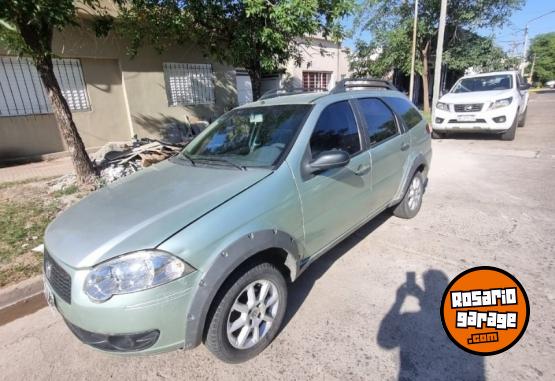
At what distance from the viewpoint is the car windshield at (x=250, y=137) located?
2535mm

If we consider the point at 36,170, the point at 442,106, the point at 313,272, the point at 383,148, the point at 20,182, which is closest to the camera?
the point at 313,272

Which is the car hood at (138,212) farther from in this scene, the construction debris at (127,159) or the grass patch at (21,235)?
the construction debris at (127,159)

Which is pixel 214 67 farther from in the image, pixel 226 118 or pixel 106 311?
pixel 106 311

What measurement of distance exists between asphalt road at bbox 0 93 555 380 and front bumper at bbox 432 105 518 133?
195 inches

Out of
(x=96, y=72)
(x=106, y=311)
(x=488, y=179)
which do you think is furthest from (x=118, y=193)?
(x=96, y=72)

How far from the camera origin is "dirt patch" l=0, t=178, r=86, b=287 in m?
3.32

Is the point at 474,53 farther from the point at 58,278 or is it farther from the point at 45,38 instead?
the point at 58,278

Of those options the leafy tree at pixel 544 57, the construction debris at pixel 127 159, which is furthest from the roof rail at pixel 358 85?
the leafy tree at pixel 544 57

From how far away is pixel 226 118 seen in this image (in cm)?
338

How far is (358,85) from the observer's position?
11.7 ft

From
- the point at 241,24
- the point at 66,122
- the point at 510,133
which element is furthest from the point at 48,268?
the point at 510,133

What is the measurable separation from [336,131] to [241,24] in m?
4.94

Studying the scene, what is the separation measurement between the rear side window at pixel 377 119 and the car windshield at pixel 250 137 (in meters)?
0.82

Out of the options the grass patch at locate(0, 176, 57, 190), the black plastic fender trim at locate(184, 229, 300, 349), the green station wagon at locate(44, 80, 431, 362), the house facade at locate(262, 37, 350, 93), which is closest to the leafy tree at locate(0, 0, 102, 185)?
the grass patch at locate(0, 176, 57, 190)
